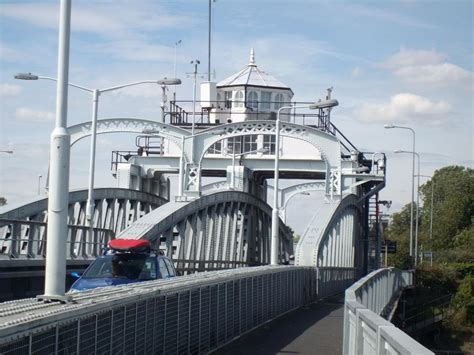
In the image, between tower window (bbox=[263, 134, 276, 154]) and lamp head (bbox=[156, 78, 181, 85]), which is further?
tower window (bbox=[263, 134, 276, 154])

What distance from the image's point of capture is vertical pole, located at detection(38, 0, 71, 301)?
11.8m

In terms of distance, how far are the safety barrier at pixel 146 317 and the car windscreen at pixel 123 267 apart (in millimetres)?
1517

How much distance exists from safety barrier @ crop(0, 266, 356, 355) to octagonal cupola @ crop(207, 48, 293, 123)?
4002 cm

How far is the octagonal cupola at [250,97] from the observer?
214ft

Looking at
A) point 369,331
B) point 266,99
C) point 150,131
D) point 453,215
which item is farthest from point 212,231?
point 453,215

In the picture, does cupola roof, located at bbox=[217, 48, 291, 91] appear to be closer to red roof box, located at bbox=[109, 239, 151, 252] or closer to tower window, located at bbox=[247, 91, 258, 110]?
tower window, located at bbox=[247, 91, 258, 110]

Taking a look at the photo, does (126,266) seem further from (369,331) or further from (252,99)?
(252,99)

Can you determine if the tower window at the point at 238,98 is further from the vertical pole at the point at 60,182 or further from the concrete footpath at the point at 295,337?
the vertical pole at the point at 60,182

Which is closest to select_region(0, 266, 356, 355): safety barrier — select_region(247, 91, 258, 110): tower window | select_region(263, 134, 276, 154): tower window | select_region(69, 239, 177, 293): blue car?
select_region(69, 239, 177, 293): blue car

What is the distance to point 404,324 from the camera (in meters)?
53.1

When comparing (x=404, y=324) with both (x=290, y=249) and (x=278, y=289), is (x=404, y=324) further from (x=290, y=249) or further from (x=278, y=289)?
(x=278, y=289)

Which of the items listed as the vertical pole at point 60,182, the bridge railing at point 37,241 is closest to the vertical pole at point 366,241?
the bridge railing at point 37,241

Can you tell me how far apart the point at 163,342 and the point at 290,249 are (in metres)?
49.9

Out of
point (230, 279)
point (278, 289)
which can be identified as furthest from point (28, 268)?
point (230, 279)
